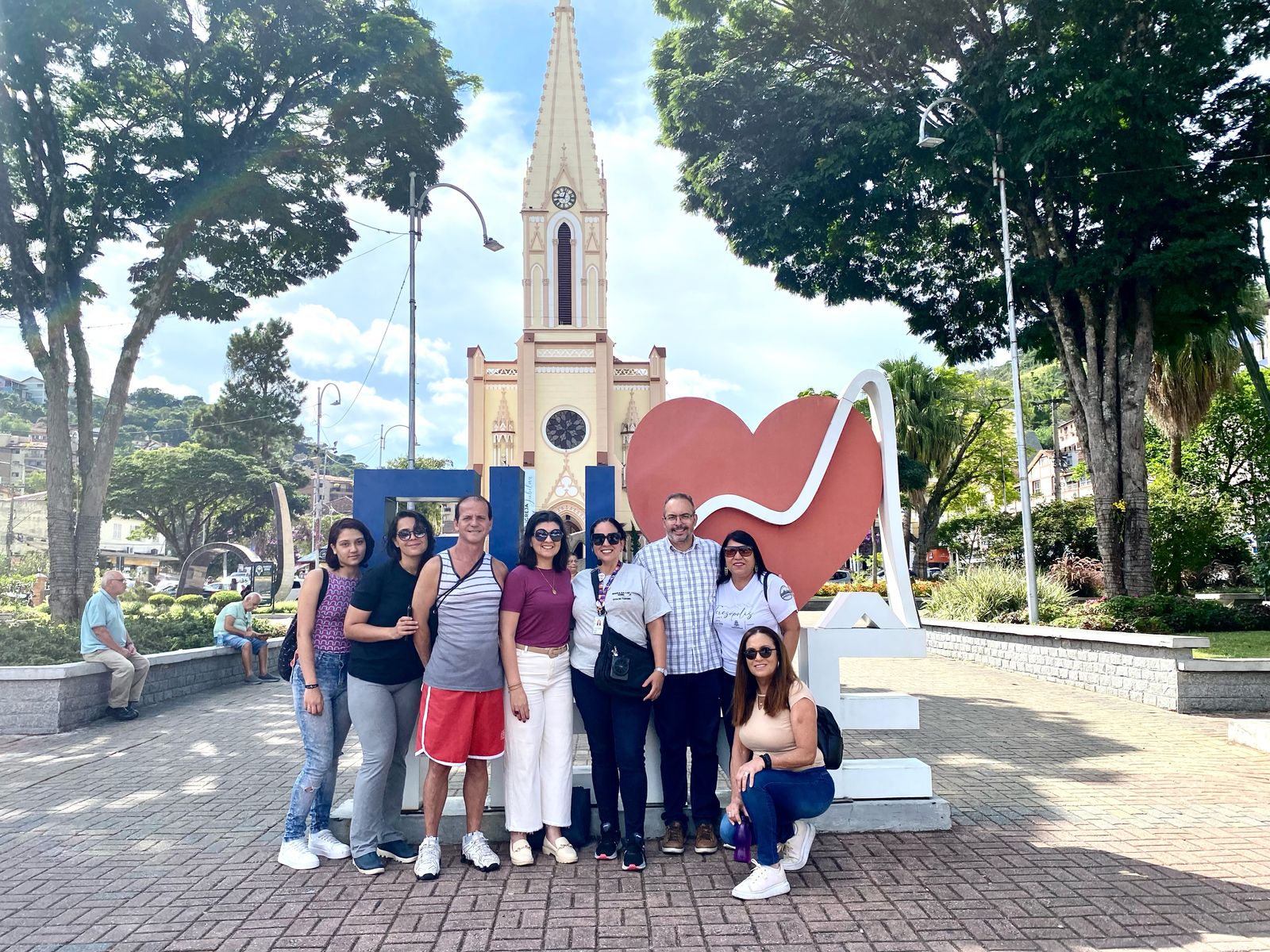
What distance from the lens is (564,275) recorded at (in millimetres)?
36688

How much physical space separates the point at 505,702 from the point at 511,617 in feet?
1.60

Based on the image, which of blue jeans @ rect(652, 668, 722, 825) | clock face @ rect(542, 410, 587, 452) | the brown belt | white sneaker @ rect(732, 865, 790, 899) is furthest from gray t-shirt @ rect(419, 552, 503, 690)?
clock face @ rect(542, 410, 587, 452)

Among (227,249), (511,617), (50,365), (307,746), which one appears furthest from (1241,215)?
(50,365)

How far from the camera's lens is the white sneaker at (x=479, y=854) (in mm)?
3984

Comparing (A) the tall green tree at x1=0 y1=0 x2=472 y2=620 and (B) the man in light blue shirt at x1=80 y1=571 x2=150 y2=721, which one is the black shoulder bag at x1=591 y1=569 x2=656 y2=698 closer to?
(B) the man in light blue shirt at x1=80 y1=571 x2=150 y2=721

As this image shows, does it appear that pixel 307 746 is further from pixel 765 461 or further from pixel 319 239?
pixel 319 239

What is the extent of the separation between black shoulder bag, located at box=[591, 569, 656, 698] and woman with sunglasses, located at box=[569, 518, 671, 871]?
29 mm

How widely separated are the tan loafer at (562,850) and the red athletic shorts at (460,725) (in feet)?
1.81

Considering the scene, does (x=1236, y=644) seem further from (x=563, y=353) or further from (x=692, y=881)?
(x=563, y=353)

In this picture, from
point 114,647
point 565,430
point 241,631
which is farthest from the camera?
point 565,430

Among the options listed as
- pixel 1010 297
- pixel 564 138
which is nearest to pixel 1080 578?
pixel 1010 297

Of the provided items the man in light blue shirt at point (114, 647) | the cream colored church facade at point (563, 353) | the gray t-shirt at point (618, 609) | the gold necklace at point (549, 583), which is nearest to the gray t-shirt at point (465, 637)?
the gold necklace at point (549, 583)

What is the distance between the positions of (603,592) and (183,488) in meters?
41.1

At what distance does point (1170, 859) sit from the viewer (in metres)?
4.11
